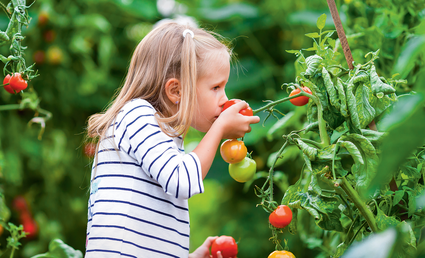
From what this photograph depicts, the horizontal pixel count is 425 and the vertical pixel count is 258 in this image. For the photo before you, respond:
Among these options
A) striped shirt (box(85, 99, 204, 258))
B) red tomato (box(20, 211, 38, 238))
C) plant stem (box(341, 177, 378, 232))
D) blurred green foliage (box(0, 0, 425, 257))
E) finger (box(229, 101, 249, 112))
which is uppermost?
blurred green foliage (box(0, 0, 425, 257))

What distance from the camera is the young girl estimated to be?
2.30 ft

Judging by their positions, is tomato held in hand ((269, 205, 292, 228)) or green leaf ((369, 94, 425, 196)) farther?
tomato held in hand ((269, 205, 292, 228))

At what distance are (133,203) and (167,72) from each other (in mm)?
292

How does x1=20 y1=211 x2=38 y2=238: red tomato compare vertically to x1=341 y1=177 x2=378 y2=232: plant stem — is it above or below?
above

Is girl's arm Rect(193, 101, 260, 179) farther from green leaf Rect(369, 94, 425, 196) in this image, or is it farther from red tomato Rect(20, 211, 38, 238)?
red tomato Rect(20, 211, 38, 238)

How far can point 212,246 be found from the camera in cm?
89

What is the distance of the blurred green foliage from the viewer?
171 centimetres

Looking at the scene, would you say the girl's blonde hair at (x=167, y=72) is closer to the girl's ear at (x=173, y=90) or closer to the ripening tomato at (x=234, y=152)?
the girl's ear at (x=173, y=90)

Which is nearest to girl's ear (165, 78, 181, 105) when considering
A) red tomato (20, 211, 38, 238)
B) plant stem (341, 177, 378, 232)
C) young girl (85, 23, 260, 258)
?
young girl (85, 23, 260, 258)

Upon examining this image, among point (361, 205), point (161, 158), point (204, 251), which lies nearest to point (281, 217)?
point (361, 205)

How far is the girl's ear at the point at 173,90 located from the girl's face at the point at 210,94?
0.14ft

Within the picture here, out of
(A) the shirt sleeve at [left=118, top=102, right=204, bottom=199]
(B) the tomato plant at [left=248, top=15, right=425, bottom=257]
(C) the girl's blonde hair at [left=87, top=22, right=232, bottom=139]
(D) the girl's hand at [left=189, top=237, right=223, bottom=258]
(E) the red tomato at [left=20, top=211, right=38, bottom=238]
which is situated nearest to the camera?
(B) the tomato plant at [left=248, top=15, right=425, bottom=257]

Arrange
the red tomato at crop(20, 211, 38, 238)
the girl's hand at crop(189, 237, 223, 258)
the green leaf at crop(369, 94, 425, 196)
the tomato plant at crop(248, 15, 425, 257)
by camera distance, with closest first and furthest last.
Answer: the green leaf at crop(369, 94, 425, 196), the tomato plant at crop(248, 15, 425, 257), the girl's hand at crop(189, 237, 223, 258), the red tomato at crop(20, 211, 38, 238)

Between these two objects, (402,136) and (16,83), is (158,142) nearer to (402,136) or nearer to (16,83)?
(16,83)
